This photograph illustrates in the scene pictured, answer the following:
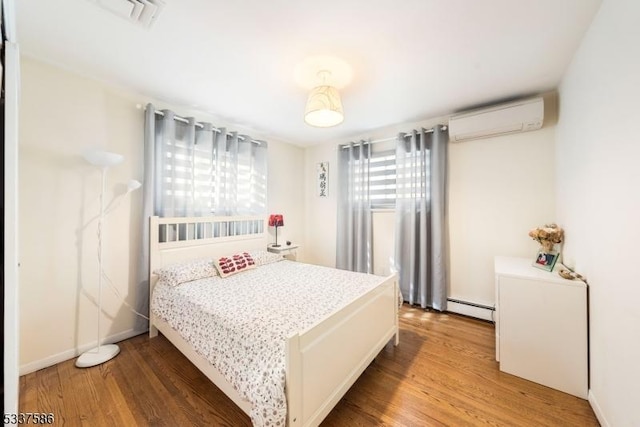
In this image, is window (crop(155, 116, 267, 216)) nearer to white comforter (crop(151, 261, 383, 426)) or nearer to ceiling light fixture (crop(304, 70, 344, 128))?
white comforter (crop(151, 261, 383, 426))

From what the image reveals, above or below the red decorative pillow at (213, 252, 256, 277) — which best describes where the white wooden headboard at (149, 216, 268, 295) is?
above

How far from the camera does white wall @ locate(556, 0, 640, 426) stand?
117 cm

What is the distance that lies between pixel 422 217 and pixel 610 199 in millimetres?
1798

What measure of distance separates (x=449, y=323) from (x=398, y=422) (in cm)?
165

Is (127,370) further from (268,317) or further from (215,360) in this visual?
(268,317)

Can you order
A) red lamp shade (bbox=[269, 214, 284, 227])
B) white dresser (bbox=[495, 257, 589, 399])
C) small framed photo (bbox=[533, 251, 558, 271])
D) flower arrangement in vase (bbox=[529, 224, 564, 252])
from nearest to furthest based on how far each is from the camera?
white dresser (bbox=[495, 257, 589, 399]) < small framed photo (bbox=[533, 251, 558, 271]) < flower arrangement in vase (bbox=[529, 224, 564, 252]) < red lamp shade (bbox=[269, 214, 284, 227])

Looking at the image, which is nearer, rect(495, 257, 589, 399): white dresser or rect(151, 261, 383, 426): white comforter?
rect(151, 261, 383, 426): white comforter

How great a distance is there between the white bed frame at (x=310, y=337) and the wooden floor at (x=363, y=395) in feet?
0.56

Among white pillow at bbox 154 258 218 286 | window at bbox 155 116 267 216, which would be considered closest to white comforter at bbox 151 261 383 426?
white pillow at bbox 154 258 218 286

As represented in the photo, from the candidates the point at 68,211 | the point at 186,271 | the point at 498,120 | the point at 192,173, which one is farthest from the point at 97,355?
the point at 498,120

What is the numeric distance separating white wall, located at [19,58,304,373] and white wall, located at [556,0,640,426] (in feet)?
12.0

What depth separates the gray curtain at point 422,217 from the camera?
3.06 metres

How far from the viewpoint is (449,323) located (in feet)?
9.20

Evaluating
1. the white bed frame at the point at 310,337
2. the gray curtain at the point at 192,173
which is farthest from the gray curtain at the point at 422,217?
the gray curtain at the point at 192,173
